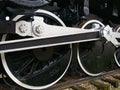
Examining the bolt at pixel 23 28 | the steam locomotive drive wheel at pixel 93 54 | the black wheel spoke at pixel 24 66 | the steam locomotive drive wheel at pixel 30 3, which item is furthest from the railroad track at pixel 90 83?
the steam locomotive drive wheel at pixel 30 3

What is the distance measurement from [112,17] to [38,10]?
1.89 m

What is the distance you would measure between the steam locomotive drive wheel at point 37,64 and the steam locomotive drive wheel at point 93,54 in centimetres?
37

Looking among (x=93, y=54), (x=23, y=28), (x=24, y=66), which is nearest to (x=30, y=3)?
(x=23, y=28)

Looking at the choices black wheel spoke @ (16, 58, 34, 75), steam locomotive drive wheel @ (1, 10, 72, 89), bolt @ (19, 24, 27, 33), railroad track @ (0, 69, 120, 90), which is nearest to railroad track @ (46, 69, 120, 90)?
railroad track @ (0, 69, 120, 90)

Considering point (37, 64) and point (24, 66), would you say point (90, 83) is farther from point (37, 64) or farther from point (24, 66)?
point (24, 66)

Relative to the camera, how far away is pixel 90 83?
153 inches

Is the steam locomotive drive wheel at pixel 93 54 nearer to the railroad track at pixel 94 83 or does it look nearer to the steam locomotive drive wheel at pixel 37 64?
the railroad track at pixel 94 83

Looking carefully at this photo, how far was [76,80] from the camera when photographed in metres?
3.85

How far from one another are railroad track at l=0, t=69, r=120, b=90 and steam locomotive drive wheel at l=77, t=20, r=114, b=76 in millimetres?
105

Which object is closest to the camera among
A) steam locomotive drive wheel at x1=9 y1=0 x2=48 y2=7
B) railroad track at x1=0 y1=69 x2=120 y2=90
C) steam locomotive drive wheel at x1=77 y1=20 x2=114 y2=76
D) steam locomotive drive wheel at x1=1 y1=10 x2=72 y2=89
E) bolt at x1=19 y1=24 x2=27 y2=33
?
steam locomotive drive wheel at x1=9 y1=0 x2=48 y2=7

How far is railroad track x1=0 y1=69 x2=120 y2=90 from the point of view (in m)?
3.60

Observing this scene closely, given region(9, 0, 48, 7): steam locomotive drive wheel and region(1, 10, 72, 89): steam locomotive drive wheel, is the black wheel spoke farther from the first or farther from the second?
region(9, 0, 48, 7): steam locomotive drive wheel

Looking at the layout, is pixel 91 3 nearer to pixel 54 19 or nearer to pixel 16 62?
pixel 54 19

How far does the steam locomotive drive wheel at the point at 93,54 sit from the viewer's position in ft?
12.8
